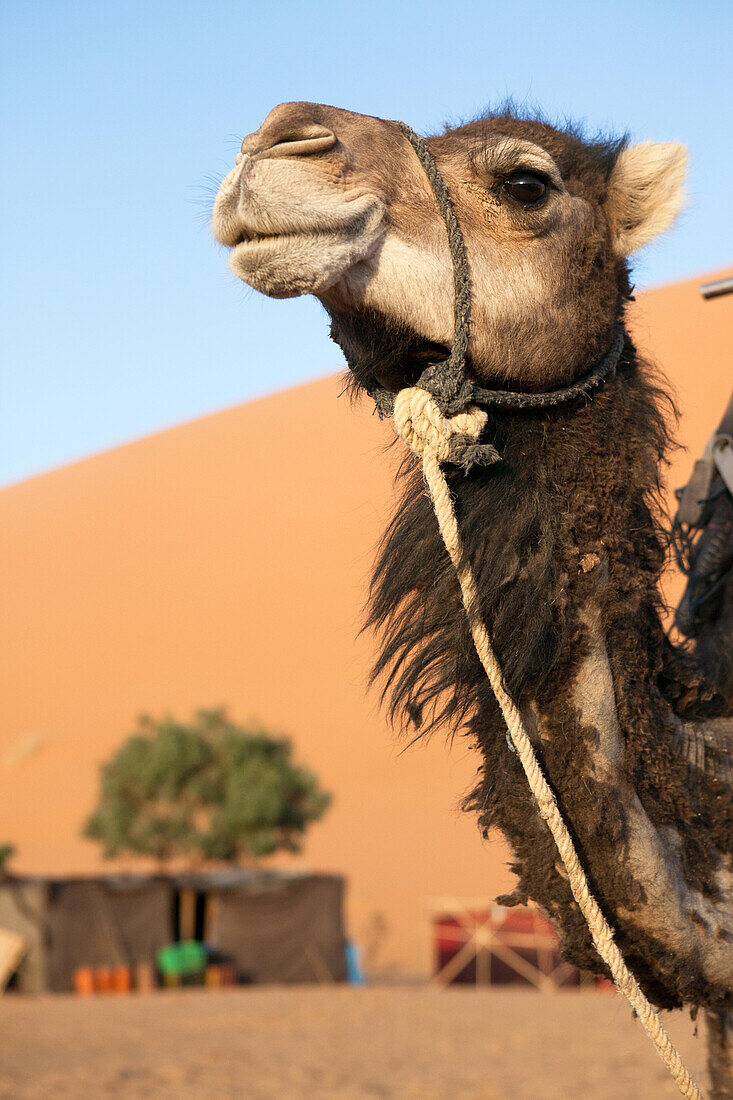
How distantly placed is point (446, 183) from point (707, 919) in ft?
5.01

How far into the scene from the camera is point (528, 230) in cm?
231

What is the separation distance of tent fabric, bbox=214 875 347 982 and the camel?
56.6ft

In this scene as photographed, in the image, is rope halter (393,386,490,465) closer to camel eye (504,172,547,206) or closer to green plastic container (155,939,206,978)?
camel eye (504,172,547,206)

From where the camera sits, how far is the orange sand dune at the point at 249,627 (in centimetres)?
3019

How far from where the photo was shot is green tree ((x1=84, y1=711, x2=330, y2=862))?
2186cm

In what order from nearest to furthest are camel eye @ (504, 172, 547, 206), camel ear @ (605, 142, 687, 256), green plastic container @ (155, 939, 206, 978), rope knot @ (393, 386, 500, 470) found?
rope knot @ (393, 386, 500, 470), camel eye @ (504, 172, 547, 206), camel ear @ (605, 142, 687, 256), green plastic container @ (155, 939, 206, 978)

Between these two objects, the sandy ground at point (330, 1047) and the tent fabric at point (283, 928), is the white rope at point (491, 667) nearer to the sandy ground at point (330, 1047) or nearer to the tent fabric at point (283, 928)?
the sandy ground at point (330, 1047)

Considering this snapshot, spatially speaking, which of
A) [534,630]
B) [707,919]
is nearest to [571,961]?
[707,919]

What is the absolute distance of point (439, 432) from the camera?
2111 mm

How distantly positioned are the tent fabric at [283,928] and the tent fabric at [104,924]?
Result: 3.29ft

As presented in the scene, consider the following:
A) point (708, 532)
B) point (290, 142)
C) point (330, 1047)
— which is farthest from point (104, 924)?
point (290, 142)

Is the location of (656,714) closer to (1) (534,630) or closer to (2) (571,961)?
(1) (534,630)

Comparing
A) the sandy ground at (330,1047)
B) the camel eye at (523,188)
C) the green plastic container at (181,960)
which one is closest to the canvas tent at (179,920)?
the green plastic container at (181,960)

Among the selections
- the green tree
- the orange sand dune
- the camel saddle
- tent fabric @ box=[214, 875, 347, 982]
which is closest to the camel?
the camel saddle
